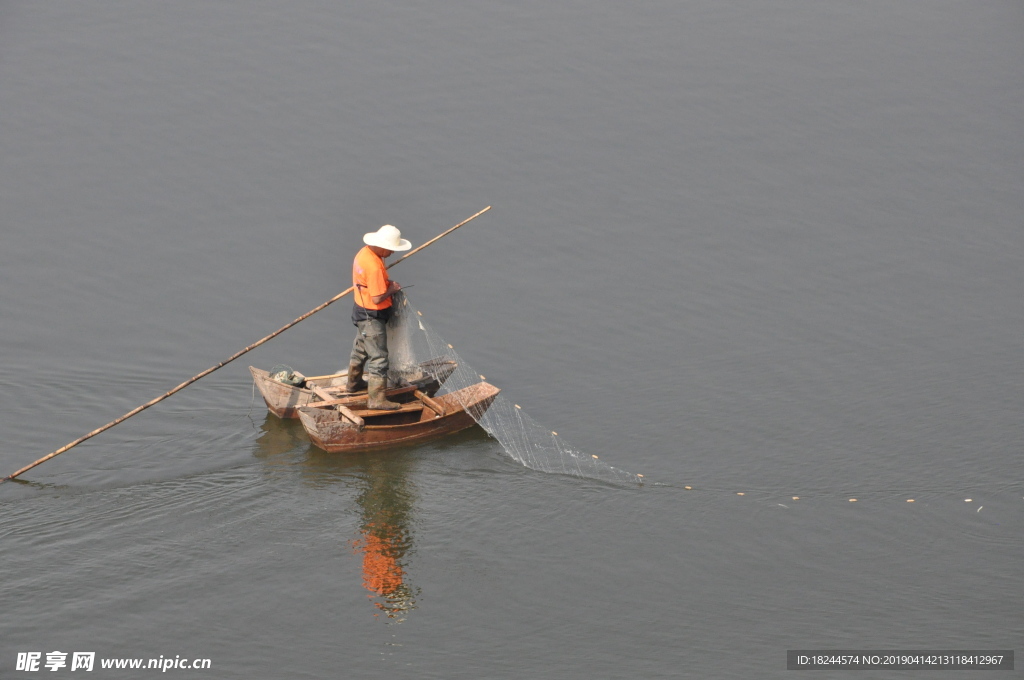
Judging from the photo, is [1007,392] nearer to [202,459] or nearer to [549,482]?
[549,482]

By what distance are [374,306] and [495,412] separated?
146 centimetres

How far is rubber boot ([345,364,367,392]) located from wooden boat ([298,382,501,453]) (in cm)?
22

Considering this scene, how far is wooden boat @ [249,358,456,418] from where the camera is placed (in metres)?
11.0

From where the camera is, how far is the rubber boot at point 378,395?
10.8 metres

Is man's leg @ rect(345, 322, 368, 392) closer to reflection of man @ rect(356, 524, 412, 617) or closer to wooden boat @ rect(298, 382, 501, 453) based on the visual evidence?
wooden boat @ rect(298, 382, 501, 453)

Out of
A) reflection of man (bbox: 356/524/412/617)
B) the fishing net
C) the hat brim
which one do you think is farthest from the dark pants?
reflection of man (bbox: 356/524/412/617)

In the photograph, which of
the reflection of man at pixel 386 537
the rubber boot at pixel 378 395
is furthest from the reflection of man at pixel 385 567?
the rubber boot at pixel 378 395

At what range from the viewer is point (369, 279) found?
34.8 feet

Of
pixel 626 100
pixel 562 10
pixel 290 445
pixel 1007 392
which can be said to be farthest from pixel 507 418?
pixel 562 10

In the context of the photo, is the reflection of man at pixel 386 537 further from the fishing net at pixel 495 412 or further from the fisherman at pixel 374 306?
the fishing net at pixel 495 412

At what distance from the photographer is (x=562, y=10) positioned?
63.0 ft

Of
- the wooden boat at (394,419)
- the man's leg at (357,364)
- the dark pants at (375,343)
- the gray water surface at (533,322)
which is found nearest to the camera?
the gray water surface at (533,322)

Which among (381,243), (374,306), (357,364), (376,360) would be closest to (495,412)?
(376,360)

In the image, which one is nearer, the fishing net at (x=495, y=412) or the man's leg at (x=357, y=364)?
the fishing net at (x=495, y=412)
